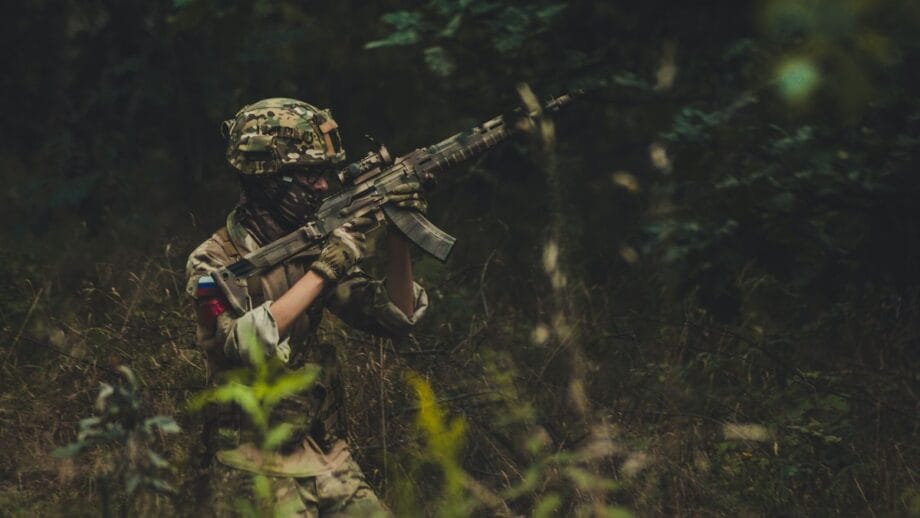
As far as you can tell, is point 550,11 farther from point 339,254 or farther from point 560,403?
point 339,254

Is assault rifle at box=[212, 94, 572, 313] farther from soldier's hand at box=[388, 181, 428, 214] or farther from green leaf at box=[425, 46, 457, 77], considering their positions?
green leaf at box=[425, 46, 457, 77]

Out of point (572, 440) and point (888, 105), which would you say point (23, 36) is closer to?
point (572, 440)

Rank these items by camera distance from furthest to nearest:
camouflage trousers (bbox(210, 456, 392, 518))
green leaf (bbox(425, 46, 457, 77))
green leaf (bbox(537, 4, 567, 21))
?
green leaf (bbox(425, 46, 457, 77)), green leaf (bbox(537, 4, 567, 21)), camouflage trousers (bbox(210, 456, 392, 518))

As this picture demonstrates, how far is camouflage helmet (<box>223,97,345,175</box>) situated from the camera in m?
4.21

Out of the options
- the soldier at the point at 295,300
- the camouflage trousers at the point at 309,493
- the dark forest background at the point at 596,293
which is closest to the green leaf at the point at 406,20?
the dark forest background at the point at 596,293

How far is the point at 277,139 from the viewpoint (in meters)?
4.22

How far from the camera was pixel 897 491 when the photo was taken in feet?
16.8

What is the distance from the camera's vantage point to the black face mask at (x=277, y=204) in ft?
14.0

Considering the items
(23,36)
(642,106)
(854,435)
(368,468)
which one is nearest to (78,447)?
(368,468)

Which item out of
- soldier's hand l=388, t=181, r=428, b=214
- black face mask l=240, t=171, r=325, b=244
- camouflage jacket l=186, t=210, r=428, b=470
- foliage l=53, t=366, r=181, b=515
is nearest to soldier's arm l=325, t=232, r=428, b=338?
camouflage jacket l=186, t=210, r=428, b=470

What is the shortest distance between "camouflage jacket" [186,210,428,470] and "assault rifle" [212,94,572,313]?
0.18 feet

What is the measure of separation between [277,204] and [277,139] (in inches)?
8.1

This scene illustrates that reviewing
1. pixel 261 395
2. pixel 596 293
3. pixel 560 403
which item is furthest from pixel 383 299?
pixel 596 293

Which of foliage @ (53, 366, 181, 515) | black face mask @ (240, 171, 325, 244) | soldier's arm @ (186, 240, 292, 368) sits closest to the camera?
foliage @ (53, 366, 181, 515)
